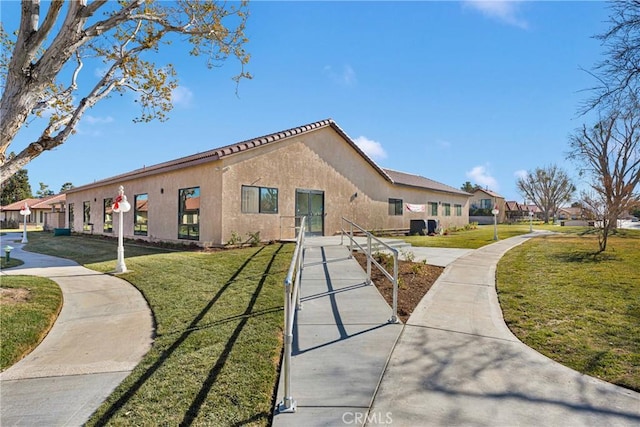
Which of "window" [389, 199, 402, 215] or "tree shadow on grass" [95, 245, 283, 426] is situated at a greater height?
"window" [389, 199, 402, 215]

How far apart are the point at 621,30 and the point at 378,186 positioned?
13.6 metres

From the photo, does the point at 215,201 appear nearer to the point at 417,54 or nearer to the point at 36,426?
the point at 417,54

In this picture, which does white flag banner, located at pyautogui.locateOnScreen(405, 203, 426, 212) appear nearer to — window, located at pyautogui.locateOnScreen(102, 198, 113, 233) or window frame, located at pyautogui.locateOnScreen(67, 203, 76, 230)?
window, located at pyautogui.locateOnScreen(102, 198, 113, 233)

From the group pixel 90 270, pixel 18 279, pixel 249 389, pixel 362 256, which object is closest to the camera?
pixel 249 389

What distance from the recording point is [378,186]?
19.9m

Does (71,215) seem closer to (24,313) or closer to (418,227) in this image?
(24,313)

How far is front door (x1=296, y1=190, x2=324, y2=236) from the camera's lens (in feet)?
50.4

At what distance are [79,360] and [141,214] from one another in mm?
14383

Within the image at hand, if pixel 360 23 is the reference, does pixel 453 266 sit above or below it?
below

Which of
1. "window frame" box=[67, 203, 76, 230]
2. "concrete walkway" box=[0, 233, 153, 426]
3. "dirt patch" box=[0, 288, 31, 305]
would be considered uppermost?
"window frame" box=[67, 203, 76, 230]

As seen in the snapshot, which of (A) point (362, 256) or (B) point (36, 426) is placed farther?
(A) point (362, 256)

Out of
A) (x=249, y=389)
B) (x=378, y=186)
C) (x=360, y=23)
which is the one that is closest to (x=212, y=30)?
(x=360, y=23)

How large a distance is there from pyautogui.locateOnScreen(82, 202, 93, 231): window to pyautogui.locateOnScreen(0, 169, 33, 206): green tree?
129 feet

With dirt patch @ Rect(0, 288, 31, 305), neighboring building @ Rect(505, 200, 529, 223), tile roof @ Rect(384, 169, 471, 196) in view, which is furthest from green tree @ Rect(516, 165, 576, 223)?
dirt patch @ Rect(0, 288, 31, 305)
